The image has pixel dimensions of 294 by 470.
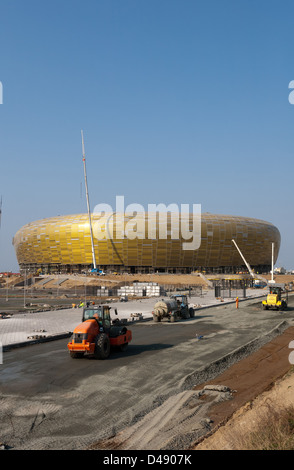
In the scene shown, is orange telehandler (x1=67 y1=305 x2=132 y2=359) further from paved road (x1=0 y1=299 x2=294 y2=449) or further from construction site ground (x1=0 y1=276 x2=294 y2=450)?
construction site ground (x1=0 y1=276 x2=294 y2=450)

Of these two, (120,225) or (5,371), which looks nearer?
(5,371)

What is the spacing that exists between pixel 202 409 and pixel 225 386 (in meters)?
2.18

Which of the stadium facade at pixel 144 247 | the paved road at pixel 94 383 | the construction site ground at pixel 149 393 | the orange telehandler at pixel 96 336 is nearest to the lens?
the construction site ground at pixel 149 393

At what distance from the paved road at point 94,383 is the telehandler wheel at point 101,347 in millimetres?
324

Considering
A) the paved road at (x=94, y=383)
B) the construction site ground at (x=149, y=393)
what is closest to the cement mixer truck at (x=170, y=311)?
the paved road at (x=94, y=383)

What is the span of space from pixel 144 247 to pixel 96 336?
98.8m

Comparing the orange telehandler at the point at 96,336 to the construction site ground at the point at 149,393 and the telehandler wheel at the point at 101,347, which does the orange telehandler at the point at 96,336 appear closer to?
the telehandler wheel at the point at 101,347

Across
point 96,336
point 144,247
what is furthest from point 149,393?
point 144,247

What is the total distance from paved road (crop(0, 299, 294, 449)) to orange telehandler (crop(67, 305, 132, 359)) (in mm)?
465

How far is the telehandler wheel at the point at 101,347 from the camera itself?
17578 millimetres
